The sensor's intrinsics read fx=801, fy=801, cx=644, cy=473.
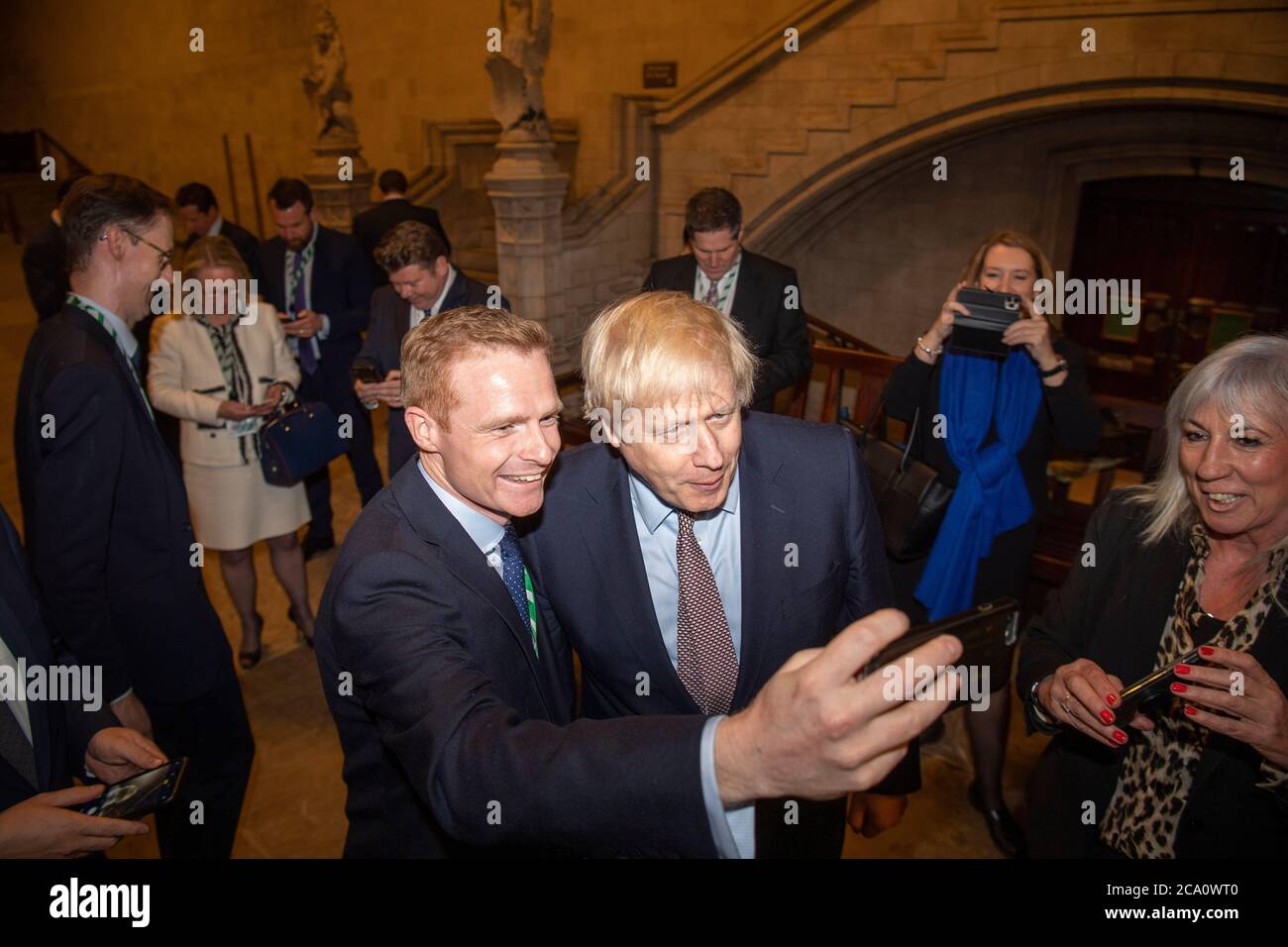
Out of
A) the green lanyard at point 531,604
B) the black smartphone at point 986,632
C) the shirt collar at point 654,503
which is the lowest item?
the green lanyard at point 531,604

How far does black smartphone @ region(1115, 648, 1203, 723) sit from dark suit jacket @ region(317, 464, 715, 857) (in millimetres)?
1050

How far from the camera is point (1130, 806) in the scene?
69.0 inches

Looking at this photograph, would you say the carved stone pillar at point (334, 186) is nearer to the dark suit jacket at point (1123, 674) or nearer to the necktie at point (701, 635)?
the necktie at point (701, 635)

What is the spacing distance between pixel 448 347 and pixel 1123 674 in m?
1.62

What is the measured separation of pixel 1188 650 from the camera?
1.68m

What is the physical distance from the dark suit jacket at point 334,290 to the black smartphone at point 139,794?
3.41 m

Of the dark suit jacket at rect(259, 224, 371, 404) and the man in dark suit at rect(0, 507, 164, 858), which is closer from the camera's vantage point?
the man in dark suit at rect(0, 507, 164, 858)

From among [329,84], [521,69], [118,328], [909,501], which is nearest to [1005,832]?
[909,501]

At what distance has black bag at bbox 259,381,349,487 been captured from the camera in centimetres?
346

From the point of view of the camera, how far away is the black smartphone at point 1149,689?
1.47m

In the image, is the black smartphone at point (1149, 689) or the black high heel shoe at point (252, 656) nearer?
the black smartphone at point (1149, 689)

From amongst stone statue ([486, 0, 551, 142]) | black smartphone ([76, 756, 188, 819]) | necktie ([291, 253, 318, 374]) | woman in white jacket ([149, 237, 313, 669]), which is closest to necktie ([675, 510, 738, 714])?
black smartphone ([76, 756, 188, 819])

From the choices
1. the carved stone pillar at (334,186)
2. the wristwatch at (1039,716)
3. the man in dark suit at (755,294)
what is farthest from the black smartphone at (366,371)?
the carved stone pillar at (334,186)

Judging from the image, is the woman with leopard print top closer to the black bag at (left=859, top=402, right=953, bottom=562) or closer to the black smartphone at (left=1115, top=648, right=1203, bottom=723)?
the black smartphone at (left=1115, top=648, right=1203, bottom=723)
